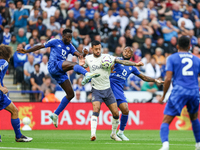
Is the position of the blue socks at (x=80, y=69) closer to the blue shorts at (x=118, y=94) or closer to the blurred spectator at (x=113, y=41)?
the blue shorts at (x=118, y=94)

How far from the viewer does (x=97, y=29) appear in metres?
20.1

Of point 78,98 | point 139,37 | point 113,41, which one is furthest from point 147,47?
point 78,98

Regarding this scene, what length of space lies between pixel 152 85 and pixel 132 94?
1.16 meters

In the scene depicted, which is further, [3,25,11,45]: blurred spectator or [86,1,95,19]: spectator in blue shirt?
[86,1,95,19]: spectator in blue shirt

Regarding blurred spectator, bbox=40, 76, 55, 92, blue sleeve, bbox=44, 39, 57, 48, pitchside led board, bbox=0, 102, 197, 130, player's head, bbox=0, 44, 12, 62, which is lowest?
pitchside led board, bbox=0, 102, 197, 130

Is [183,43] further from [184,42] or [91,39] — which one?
[91,39]

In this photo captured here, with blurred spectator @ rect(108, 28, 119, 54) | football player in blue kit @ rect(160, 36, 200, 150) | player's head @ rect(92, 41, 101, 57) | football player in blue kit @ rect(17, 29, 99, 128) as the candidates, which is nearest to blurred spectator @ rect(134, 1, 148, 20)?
blurred spectator @ rect(108, 28, 119, 54)

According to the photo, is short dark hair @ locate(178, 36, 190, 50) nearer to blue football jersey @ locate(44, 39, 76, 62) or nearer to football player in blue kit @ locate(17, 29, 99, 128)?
football player in blue kit @ locate(17, 29, 99, 128)

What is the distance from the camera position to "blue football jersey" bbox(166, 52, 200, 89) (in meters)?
6.91

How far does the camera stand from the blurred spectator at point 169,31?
2134 cm

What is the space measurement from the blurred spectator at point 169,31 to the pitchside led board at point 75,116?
5.57m

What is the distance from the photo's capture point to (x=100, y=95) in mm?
9688

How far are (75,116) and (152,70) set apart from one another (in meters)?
4.68

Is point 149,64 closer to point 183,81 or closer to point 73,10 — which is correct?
point 73,10
